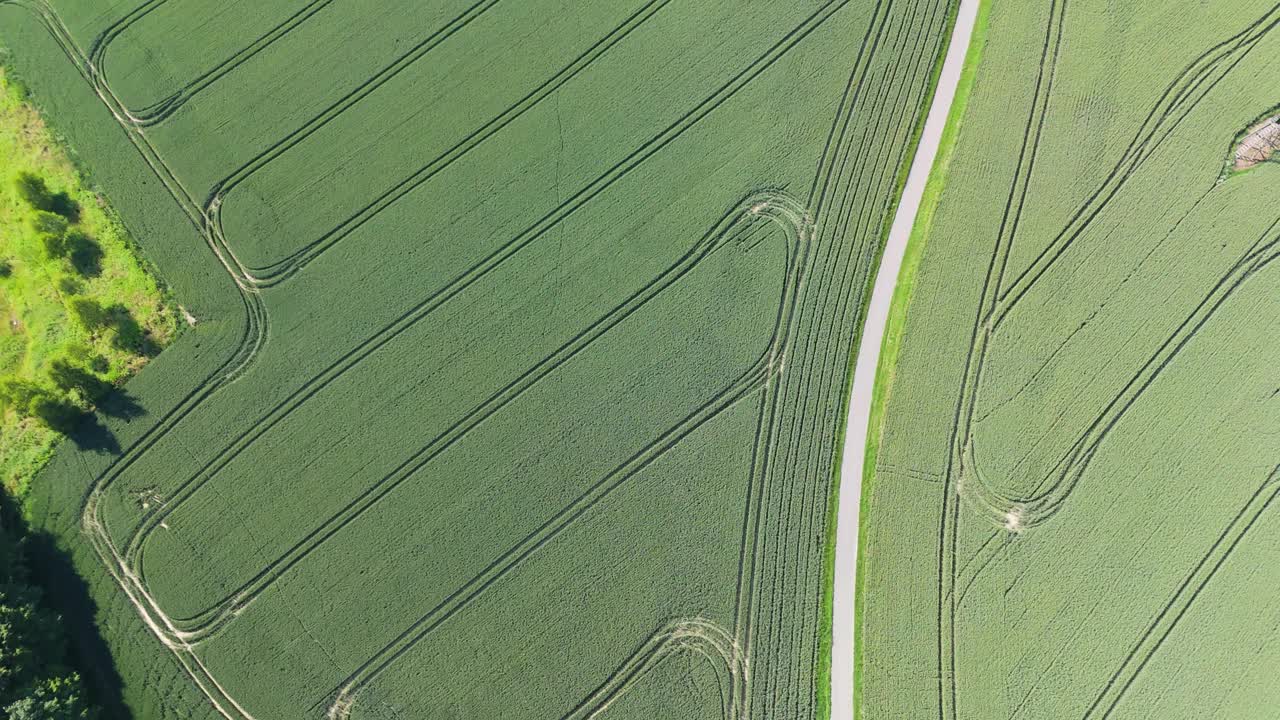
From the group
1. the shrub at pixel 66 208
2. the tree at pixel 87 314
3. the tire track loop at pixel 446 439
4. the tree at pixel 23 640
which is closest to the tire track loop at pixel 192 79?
the shrub at pixel 66 208

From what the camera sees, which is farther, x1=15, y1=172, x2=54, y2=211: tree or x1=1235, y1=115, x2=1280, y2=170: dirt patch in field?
x1=1235, y1=115, x2=1280, y2=170: dirt patch in field

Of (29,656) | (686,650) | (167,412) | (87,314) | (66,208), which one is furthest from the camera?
(66,208)

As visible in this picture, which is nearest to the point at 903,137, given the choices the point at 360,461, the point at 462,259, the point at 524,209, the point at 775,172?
the point at 775,172

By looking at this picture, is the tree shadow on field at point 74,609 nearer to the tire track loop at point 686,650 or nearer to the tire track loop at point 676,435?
the tire track loop at point 676,435

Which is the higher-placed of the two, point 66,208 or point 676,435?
point 676,435

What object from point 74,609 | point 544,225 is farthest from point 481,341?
point 74,609

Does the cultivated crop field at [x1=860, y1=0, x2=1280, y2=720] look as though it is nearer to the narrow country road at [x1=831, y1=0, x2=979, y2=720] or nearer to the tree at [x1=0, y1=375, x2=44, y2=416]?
the narrow country road at [x1=831, y1=0, x2=979, y2=720]

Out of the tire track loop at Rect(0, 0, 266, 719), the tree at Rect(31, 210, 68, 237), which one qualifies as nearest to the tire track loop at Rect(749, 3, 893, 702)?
the tire track loop at Rect(0, 0, 266, 719)

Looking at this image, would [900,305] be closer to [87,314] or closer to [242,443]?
[242,443]
